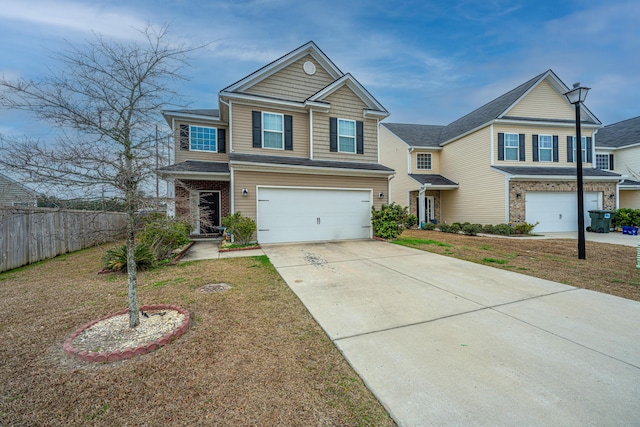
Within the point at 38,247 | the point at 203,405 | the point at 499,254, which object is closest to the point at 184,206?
the point at 203,405

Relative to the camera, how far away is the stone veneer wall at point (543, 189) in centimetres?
1358

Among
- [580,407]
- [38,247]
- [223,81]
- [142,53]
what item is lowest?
[580,407]

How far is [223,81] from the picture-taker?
10.8m

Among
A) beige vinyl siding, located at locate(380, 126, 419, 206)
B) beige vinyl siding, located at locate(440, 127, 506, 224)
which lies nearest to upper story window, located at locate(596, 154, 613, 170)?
beige vinyl siding, located at locate(440, 127, 506, 224)

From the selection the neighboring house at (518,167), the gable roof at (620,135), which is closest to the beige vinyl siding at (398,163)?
the neighboring house at (518,167)

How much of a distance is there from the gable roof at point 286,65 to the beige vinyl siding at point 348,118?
1388 mm

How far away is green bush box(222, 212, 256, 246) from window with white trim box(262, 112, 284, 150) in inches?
136

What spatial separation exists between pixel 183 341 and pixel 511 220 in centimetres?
1592

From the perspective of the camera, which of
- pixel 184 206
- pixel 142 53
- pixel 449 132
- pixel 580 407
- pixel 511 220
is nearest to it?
pixel 580 407

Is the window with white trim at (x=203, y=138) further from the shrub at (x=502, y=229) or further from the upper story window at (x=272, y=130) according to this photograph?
the shrub at (x=502, y=229)

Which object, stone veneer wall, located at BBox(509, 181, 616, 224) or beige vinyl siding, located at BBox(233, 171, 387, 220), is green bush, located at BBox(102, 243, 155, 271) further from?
stone veneer wall, located at BBox(509, 181, 616, 224)

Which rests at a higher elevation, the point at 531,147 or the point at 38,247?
the point at 531,147

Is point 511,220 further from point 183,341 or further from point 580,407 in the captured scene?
point 183,341

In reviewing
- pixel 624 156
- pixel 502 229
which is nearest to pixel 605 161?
pixel 624 156
